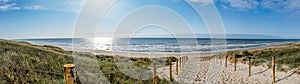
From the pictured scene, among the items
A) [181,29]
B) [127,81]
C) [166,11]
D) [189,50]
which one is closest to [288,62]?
[181,29]

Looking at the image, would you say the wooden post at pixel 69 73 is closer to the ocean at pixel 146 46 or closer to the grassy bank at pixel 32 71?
the grassy bank at pixel 32 71

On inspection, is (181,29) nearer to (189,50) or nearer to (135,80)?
(135,80)

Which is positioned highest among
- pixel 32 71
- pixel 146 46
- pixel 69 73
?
pixel 69 73

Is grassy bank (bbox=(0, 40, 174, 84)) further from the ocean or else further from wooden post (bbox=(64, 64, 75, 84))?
the ocean

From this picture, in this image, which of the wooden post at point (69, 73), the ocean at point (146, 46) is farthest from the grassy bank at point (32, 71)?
the ocean at point (146, 46)

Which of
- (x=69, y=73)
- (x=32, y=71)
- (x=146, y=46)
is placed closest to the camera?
(x=69, y=73)

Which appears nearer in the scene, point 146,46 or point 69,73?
point 69,73

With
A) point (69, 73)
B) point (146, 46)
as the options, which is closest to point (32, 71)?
point (69, 73)

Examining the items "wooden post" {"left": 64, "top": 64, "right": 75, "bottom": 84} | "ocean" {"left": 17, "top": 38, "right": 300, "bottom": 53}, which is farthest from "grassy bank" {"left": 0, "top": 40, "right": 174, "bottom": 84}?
"ocean" {"left": 17, "top": 38, "right": 300, "bottom": 53}

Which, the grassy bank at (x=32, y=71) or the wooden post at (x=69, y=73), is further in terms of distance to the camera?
the grassy bank at (x=32, y=71)

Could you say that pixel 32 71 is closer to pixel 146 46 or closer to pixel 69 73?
pixel 69 73

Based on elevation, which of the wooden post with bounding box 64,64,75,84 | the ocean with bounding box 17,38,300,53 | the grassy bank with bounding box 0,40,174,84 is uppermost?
the wooden post with bounding box 64,64,75,84

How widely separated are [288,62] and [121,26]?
10.3 meters

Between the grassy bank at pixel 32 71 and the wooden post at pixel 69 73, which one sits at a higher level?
the wooden post at pixel 69 73
